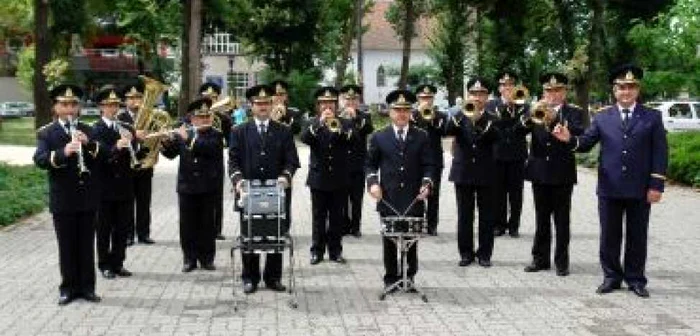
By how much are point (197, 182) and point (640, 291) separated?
16.4 feet

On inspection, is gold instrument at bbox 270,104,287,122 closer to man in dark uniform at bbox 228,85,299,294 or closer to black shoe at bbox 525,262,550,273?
man in dark uniform at bbox 228,85,299,294

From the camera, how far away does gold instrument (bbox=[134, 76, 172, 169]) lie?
1130cm

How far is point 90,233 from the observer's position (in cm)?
963

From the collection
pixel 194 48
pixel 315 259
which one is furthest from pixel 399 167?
pixel 194 48

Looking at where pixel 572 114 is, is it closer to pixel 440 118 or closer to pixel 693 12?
pixel 440 118

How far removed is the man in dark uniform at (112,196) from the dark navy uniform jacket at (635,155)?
5085 mm

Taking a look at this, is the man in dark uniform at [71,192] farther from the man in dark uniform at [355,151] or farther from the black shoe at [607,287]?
the black shoe at [607,287]

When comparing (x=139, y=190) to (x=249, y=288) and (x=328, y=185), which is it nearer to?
(x=328, y=185)

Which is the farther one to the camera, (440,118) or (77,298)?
(440,118)

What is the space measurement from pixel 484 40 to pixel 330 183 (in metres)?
36.1

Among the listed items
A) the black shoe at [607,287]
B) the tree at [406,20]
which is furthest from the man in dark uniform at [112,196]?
the tree at [406,20]

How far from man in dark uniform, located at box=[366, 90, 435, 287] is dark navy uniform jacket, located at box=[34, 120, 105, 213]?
A: 276 centimetres

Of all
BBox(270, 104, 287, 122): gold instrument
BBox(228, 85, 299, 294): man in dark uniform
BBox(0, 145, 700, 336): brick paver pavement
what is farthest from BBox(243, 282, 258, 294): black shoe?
BBox(270, 104, 287, 122): gold instrument

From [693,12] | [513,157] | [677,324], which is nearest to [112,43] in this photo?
[693,12]
